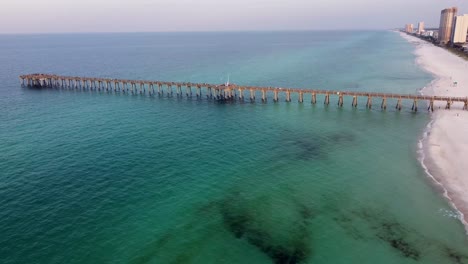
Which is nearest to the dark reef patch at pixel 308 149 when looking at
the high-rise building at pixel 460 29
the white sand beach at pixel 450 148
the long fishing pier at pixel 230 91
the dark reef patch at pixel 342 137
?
the dark reef patch at pixel 342 137

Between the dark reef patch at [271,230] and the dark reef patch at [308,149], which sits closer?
the dark reef patch at [271,230]

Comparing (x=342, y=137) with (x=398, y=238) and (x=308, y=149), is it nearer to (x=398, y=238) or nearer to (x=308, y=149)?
(x=308, y=149)

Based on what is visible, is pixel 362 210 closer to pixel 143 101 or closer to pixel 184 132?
pixel 184 132

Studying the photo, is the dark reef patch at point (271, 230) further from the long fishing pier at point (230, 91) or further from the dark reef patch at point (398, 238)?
the long fishing pier at point (230, 91)

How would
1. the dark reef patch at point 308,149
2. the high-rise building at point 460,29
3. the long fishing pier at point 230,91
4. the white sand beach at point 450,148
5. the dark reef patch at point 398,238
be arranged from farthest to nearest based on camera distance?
1. the high-rise building at point 460,29
2. the long fishing pier at point 230,91
3. the dark reef patch at point 308,149
4. the white sand beach at point 450,148
5. the dark reef patch at point 398,238

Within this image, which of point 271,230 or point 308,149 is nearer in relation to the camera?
point 271,230

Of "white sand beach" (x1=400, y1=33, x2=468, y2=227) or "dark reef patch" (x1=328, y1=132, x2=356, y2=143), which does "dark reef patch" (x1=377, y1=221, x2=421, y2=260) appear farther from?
"dark reef patch" (x1=328, y1=132, x2=356, y2=143)

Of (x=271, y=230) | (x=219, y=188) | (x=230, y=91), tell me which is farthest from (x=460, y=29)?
(x=271, y=230)
